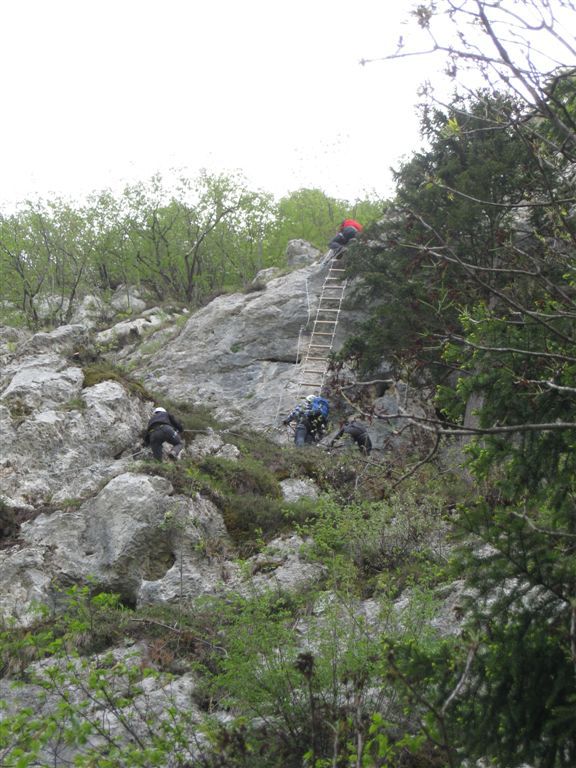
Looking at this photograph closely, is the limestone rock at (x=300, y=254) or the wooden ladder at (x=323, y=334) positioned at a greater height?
the limestone rock at (x=300, y=254)

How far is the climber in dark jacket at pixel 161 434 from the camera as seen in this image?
49.3 ft

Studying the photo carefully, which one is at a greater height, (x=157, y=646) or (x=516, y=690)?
(x=516, y=690)

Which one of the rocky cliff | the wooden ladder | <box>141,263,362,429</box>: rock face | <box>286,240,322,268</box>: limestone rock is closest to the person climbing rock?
the wooden ladder

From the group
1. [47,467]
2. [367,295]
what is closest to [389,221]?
[367,295]

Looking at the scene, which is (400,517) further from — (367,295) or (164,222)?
(164,222)

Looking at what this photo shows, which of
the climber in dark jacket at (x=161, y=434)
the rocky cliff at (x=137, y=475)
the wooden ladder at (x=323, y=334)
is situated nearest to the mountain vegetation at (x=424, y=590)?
the rocky cliff at (x=137, y=475)

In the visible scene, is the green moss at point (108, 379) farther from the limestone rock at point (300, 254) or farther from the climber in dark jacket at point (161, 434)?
the limestone rock at point (300, 254)

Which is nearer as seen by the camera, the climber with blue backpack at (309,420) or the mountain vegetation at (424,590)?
the mountain vegetation at (424,590)

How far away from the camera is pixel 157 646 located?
27.3ft

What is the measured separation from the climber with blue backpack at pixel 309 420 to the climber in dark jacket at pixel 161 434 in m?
3.79

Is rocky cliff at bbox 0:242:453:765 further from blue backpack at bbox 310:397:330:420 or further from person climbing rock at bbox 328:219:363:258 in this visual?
person climbing rock at bbox 328:219:363:258

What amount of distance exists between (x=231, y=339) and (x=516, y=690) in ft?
71.3

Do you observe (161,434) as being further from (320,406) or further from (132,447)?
(320,406)

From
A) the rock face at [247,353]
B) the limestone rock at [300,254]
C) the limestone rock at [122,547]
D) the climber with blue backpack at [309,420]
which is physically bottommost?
the limestone rock at [122,547]
